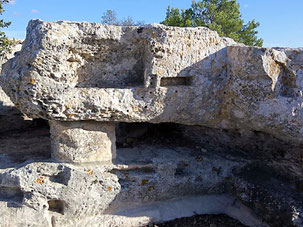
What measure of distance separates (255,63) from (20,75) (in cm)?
286

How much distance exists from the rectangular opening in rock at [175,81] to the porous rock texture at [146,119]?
0.6 inches

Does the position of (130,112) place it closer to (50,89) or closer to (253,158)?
(50,89)

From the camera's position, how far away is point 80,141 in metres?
3.63

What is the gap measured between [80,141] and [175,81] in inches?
59.7

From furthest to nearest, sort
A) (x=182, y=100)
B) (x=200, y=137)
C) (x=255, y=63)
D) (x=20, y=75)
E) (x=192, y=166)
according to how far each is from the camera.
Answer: (x=200, y=137), (x=192, y=166), (x=182, y=100), (x=255, y=63), (x=20, y=75)

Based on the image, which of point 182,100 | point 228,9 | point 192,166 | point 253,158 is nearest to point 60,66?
point 182,100

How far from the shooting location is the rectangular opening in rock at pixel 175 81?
12.5ft

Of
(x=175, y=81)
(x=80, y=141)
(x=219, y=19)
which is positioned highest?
(x=219, y=19)

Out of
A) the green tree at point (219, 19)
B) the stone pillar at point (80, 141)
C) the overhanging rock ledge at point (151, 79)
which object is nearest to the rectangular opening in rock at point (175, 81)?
the overhanging rock ledge at point (151, 79)

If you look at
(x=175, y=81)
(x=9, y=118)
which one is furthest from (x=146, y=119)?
(x=9, y=118)

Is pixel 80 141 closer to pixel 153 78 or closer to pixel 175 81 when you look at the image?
pixel 153 78

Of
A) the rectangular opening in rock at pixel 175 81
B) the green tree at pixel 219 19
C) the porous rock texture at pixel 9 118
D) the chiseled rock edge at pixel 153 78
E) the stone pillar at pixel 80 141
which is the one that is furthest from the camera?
the green tree at pixel 219 19

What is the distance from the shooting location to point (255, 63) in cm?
351

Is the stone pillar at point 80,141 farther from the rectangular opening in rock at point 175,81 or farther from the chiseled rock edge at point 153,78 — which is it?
the rectangular opening in rock at point 175,81
